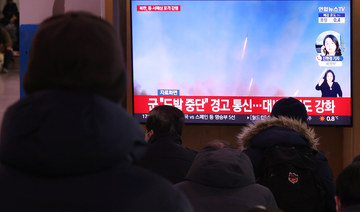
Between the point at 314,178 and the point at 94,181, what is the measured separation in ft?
6.33

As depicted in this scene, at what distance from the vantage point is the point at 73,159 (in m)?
0.95

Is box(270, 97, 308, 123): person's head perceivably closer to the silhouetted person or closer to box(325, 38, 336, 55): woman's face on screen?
box(325, 38, 336, 55): woman's face on screen

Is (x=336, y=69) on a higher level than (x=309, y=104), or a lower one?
higher

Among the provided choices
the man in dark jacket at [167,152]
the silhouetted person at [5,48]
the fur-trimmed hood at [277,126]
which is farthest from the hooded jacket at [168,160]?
the silhouetted person at [5,48]

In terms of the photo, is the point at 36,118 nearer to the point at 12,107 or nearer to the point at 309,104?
the point at 12,107

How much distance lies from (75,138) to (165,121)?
2257 mm

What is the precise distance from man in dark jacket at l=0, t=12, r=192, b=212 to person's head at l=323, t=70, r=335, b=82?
3723mm

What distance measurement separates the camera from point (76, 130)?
95 centimetres

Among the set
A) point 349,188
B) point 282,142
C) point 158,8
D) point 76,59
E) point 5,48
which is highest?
point 5,48

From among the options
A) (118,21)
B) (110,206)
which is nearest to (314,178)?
(110,206)

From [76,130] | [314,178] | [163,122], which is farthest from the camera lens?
[163,122]

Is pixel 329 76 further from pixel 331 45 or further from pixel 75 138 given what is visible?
pixel 75 138

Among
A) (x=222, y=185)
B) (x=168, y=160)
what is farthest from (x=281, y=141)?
(x=222, y=185)

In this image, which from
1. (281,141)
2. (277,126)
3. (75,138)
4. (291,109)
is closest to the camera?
(75,138)
